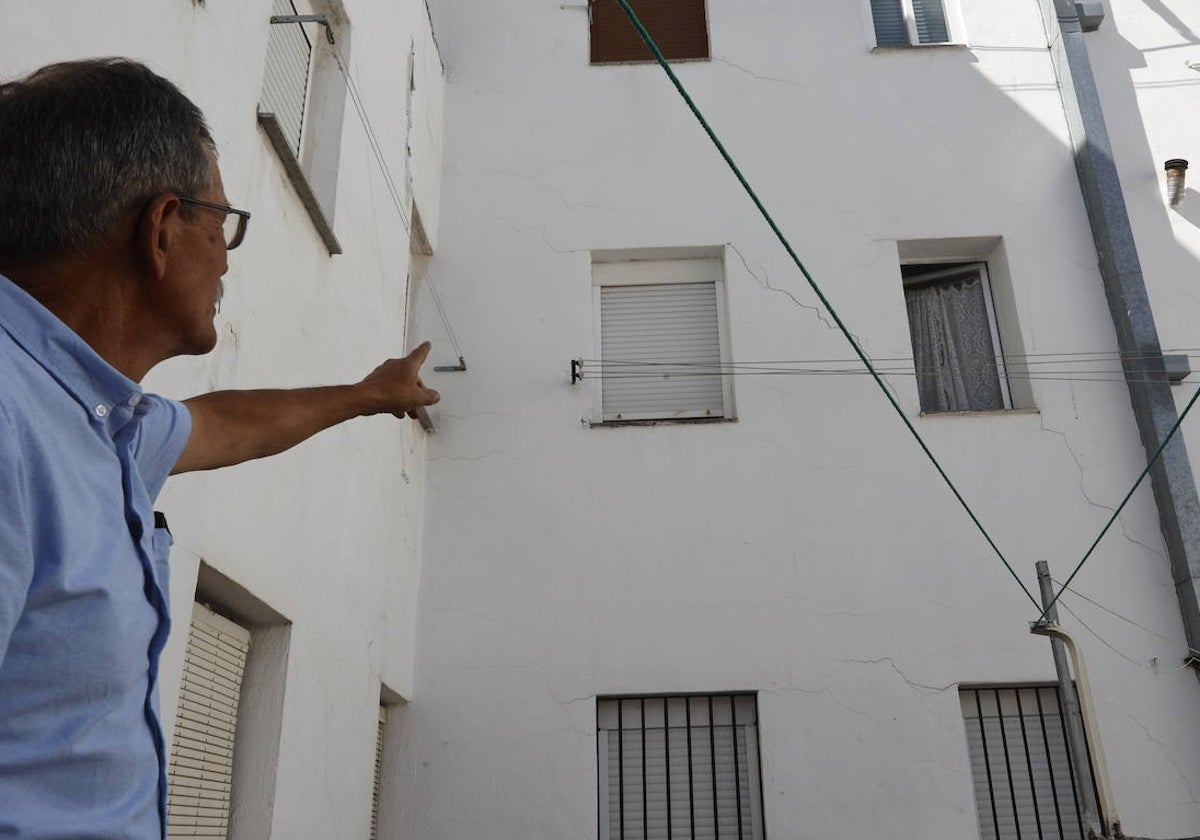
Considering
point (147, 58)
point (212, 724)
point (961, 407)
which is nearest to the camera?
point (147, 58)

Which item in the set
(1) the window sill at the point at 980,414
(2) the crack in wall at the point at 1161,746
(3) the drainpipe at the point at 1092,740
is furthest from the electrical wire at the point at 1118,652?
(1) the window sill at the point at 980,414

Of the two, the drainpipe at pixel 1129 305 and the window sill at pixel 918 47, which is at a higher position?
the window sill at pixel 918 47

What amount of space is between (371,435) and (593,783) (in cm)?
183

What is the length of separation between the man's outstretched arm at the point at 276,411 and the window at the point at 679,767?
147 inches

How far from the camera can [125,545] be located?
101cm

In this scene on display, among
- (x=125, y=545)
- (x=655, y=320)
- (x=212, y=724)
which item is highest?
(x=655, y=320)

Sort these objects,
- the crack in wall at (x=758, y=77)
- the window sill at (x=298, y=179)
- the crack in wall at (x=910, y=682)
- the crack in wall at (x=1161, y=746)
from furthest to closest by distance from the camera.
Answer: the crack in wall at (x=758, y=77) → the crack in wall at (x=910, y=682) → the crack in wall at (x=1161, y=746) → the window sill at (x=298, y=179)

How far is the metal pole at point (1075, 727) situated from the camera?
4.24 m

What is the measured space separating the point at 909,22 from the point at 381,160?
3.61 m

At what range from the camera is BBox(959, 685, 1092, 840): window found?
4.84m

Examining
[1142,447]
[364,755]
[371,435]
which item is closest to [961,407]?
[1142,447]

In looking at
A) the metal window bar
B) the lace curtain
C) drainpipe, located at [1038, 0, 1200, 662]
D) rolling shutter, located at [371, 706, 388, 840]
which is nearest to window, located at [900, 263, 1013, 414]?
the lace curtain

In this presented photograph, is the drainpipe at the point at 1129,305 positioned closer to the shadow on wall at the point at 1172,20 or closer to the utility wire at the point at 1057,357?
the utility wire at the point at 1057,357

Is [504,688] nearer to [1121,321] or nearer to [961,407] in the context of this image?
[961,407]
